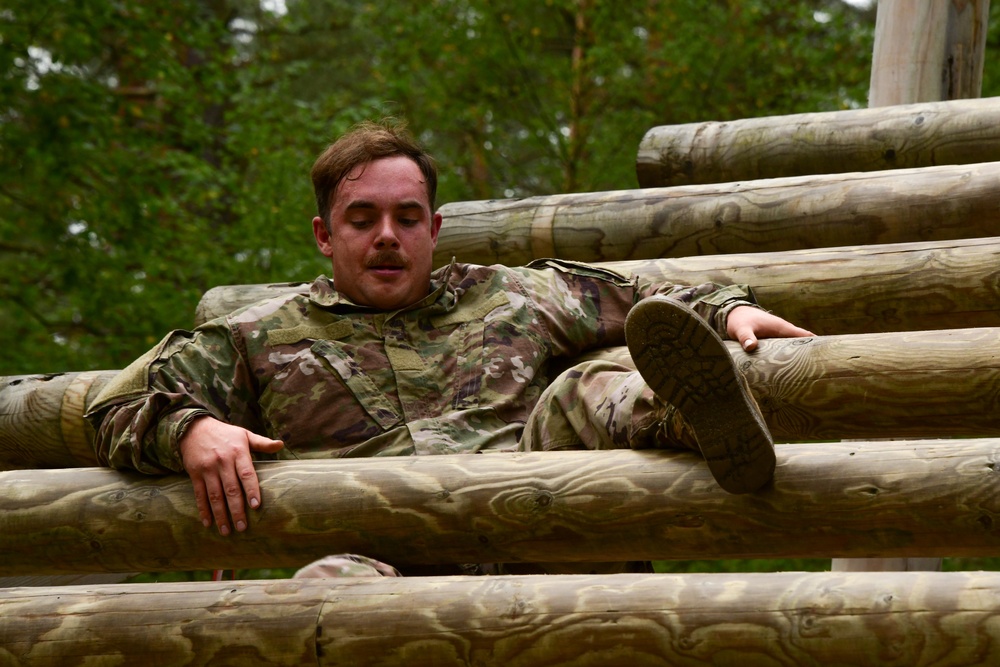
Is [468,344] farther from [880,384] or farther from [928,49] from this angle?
[928,49]

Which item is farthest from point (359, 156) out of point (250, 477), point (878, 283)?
point (878, 283)

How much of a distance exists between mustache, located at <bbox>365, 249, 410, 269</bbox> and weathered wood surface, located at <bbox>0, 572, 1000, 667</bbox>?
4.35ft

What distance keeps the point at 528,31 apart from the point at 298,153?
9.69 feet

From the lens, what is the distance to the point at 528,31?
13.5m

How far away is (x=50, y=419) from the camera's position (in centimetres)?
434

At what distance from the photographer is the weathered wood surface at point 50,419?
432 centimetres

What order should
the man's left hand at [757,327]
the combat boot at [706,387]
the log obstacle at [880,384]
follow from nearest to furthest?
1. the combat boot at [706,387]
2. the log obstacle at [880,384]
3. the man's left hand at [757,327]

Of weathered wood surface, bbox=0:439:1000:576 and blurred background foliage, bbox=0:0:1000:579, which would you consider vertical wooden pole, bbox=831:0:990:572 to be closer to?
weathered wood surface, bbox=0:439:1000:576

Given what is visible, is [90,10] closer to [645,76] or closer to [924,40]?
[645,76]

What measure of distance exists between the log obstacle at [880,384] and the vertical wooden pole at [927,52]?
7.74 ft

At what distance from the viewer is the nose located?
3.85 metres

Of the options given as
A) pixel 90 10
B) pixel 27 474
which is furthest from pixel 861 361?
pixel 90 10

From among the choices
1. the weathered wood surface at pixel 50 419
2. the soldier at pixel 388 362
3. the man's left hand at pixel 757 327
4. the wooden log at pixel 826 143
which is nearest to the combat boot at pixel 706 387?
the soldier at pixel 388 362

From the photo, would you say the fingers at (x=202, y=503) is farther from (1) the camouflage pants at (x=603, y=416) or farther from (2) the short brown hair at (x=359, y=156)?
(2) the short brown hair at (x=359, y=156)
